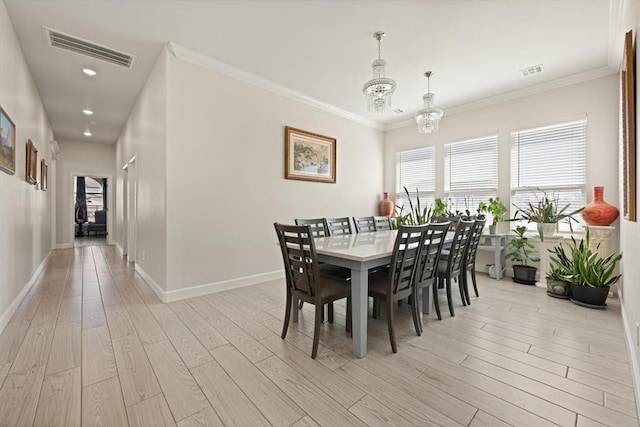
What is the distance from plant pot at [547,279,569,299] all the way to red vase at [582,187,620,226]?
2.79 ft

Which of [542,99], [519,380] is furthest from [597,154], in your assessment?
[519,380]

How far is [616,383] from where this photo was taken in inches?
64.4

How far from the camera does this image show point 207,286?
3.34 meters

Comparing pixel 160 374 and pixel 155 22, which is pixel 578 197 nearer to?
pixel 160 374

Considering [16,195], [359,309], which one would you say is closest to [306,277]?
[359,309]

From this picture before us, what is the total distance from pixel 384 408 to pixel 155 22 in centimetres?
370

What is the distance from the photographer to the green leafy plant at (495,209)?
4141 millimetres

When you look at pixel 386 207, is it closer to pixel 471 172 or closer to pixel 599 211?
pixel 471 172

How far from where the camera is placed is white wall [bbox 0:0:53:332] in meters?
2.40

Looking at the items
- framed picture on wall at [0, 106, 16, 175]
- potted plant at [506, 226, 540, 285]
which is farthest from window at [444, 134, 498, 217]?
framed picture on wall at [0, 106, 16, 175]

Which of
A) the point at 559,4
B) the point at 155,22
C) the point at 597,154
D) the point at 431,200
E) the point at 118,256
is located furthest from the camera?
the point at 118,256

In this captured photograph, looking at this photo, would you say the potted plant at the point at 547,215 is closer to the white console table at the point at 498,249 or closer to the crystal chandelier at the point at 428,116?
the white console table at the point at 498,249

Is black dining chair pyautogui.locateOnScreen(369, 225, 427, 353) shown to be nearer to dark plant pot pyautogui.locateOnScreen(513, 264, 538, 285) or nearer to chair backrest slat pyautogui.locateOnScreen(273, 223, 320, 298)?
chair backrest slat pyautogui.locateOnScreen(273, 223, 320, 298)

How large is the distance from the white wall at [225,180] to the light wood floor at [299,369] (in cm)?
73
